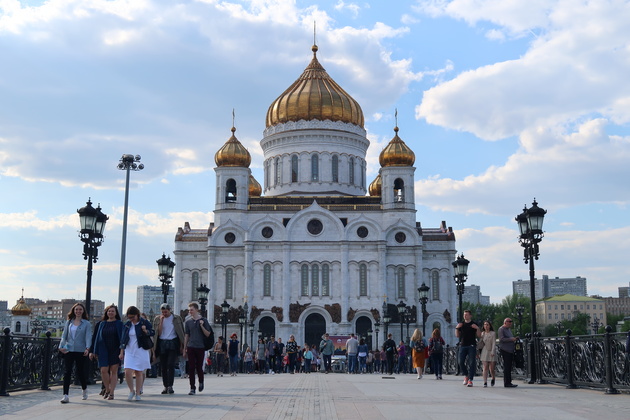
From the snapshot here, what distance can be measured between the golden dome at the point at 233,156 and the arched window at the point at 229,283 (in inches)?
317

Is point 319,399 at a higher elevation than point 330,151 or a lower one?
lower

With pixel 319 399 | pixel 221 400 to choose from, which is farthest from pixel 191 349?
pixel 319 399

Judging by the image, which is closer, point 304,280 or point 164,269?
point 164,269

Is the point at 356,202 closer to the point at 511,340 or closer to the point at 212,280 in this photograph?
the point at 212,280

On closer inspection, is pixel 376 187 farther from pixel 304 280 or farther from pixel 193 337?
pixel 193 337

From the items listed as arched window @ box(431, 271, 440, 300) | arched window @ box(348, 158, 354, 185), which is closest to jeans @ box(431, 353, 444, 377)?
arched window @ box(431, 271, 440, 300)

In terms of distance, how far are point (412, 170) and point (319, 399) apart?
152 ft

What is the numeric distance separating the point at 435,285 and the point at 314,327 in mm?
9755

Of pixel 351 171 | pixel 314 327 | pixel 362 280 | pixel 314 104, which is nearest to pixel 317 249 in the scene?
pixel 362 280

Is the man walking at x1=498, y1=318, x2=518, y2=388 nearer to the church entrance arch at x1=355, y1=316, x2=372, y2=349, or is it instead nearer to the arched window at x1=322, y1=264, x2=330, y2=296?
the church entrance arch at x1=355, y1=316, x2=372, y2=349

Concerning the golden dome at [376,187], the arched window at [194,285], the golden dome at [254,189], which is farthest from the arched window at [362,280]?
the golden dome at [254,189]

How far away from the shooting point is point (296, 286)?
56.1 metres

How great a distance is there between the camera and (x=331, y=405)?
39.4ft

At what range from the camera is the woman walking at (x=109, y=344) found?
13383mm
